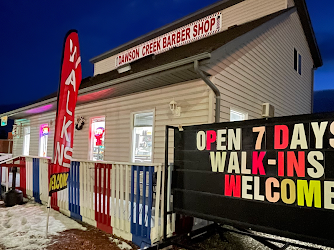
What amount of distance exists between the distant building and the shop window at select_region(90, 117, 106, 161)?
33 millimetres

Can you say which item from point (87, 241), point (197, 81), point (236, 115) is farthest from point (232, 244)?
point (236, 115)

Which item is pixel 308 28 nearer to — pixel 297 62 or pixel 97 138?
pixel 297 62

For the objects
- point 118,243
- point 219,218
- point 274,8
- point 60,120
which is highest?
point 274,8

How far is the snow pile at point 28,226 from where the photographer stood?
3.68 meters

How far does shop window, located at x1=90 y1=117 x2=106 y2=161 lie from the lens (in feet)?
26.6

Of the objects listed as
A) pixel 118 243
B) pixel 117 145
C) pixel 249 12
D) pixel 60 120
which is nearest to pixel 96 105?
pixel 117 145

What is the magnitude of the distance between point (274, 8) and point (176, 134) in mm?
7025

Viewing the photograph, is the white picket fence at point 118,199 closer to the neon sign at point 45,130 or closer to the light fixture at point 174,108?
the light fixture at point 174,108

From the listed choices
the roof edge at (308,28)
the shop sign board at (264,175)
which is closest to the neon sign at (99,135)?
the shop sign board at (264,175)

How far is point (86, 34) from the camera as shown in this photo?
11194 centimetres

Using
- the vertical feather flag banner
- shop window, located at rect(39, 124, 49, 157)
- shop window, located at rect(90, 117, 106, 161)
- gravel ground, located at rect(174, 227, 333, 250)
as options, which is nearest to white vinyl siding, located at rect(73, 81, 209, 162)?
shop window, located at rect(90, 117, 106, 161)

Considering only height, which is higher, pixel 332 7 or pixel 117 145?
pixel 332 7

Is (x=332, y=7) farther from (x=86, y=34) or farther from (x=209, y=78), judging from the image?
(x=209, y=78)

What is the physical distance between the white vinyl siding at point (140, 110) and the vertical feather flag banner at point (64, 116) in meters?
2.46
